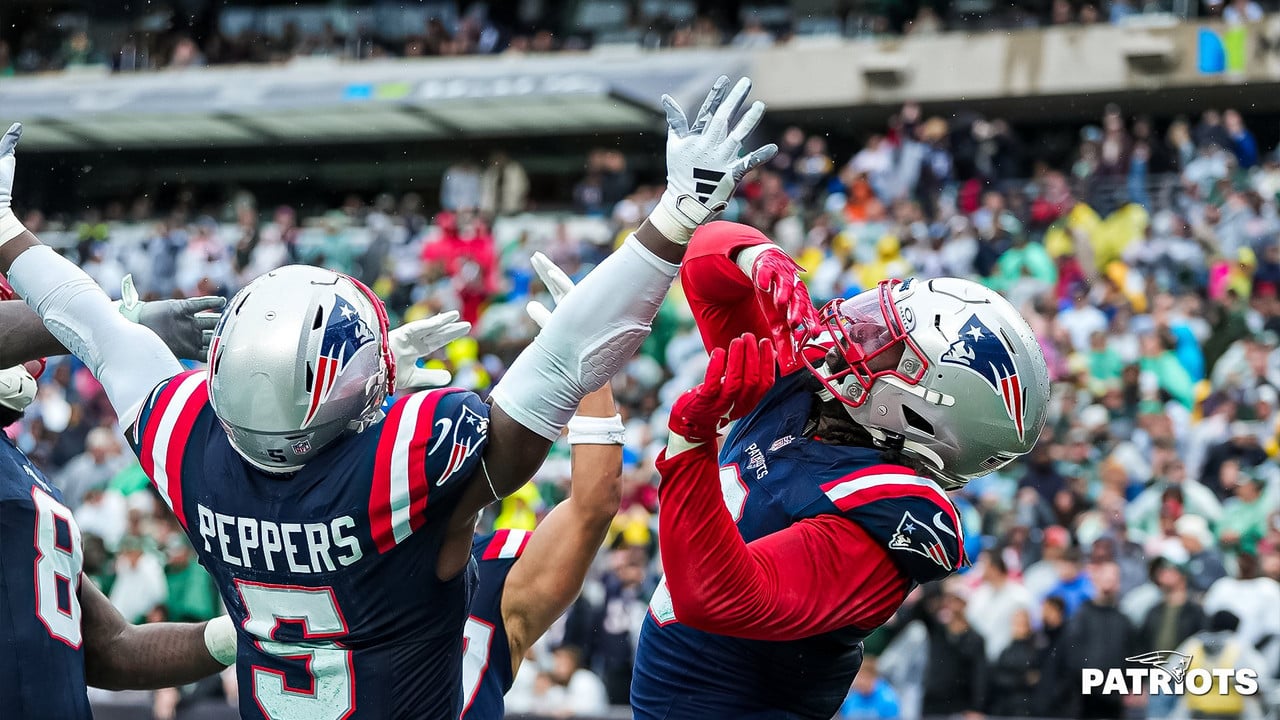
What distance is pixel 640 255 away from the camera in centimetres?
270

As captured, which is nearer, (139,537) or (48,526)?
(48,526)

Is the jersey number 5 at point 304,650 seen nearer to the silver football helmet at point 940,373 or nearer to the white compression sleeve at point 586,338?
the white compression sleeve at point 586,338

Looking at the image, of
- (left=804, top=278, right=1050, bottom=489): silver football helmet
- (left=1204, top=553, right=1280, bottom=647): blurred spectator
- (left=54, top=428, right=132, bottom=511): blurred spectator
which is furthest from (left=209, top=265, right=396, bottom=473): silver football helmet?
(left=54, top=428, right=132, bottom=511): blurred spectator

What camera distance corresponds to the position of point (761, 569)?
2.66 metres

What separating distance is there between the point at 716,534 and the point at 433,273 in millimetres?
11935

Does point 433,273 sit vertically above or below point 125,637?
below

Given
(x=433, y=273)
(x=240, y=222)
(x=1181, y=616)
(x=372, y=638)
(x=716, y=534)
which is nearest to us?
(x=716, y=534)

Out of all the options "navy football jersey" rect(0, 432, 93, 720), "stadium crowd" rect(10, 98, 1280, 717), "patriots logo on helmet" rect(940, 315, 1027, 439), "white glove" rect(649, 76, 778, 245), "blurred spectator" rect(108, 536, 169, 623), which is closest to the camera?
"white glove" rect(649, 76, 778, 245)

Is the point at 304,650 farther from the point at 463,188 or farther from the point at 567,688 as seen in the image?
the point at 463,188

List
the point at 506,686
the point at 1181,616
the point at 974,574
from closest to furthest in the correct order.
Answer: the point at 506,686 < the point at 1181,616 < the point at 974,574

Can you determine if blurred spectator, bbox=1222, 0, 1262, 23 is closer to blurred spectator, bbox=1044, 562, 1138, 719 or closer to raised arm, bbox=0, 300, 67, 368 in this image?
blurred spectator, bbox=1044, 562, 1138, 719

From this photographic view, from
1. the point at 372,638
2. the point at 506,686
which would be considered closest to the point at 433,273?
the point at 506,686

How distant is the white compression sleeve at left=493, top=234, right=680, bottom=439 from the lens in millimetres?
2703

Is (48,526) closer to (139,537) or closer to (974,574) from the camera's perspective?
(974,574)
